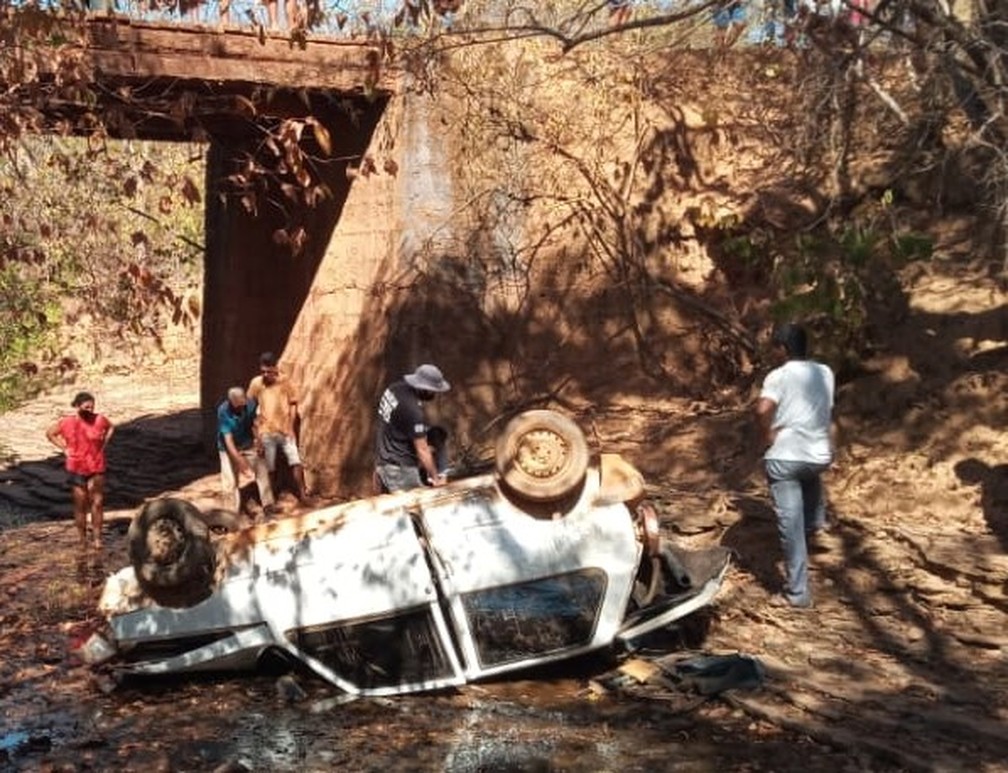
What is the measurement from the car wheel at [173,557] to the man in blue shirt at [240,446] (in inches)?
239

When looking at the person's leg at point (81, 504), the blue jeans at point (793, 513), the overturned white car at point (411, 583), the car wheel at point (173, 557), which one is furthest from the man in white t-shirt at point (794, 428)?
the person's leg at point (81, 504)

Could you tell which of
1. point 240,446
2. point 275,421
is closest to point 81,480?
point 275,421

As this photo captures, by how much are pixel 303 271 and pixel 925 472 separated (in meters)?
8.27

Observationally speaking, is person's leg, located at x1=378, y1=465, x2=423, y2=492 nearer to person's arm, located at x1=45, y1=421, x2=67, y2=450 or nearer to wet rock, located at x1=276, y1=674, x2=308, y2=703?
wet rock, located at x1=276, y1=674, x2=308, y2=703

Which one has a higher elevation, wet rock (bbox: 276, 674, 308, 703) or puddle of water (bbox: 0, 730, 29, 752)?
wet rock (bbox: 276, 674, 308, 703)

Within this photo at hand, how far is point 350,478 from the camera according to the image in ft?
44.3

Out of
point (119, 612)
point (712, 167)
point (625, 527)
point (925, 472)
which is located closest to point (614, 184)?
point (712, 167)

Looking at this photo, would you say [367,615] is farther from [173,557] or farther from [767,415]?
[767,415]

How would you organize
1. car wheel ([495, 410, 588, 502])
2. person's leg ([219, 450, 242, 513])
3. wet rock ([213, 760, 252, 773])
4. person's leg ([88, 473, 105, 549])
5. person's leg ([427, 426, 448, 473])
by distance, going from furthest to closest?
person's leg ([219, 450, 242, 513]) < person's leg ([88, 473, 105, 549]) < person's leg ([427, 426, 448, 473]) < car wheel ([495, 410, 588, 502]) < wet rock ([213, 760, 252, 773])

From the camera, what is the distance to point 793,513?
307 inches

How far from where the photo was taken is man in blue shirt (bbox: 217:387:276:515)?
1339cm

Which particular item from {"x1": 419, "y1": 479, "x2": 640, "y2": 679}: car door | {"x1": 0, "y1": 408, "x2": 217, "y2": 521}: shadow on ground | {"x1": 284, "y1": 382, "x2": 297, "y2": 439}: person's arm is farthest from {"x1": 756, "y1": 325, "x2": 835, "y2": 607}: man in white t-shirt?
{"x1": 0, "y1": 408, "x2": 217, "y2": 521}: shadow on ground

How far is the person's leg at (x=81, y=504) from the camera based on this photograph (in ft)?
39.6

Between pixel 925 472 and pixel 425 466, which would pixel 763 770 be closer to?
pixel 425 466
